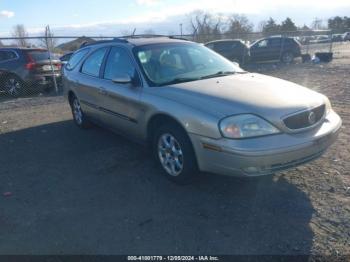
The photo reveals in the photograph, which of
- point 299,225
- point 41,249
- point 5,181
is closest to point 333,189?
point 299,225

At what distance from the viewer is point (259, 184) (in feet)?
13.9

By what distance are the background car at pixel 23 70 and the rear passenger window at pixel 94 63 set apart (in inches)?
248

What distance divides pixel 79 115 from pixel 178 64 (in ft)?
9.32

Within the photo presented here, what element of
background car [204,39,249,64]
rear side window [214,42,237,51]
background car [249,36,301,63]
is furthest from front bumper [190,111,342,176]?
background car [249,36,301,63]

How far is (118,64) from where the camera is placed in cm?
521

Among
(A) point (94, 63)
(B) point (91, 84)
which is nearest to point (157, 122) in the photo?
(B) point (91, 84)

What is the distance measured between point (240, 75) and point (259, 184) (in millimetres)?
1536

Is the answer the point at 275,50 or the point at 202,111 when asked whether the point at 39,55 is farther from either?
the point at 275,50

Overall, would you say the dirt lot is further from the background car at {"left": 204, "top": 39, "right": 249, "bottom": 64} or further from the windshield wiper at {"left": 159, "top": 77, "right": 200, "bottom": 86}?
the background car at {"left": 204, "top": 39, "right": 249, "bottom": 64}

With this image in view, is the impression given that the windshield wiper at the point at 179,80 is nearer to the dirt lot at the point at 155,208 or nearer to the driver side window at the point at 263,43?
the dirt lot at the point at 155,208

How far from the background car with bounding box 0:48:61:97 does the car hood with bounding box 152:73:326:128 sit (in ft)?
28.6

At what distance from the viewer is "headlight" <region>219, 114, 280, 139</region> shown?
3.53 meters

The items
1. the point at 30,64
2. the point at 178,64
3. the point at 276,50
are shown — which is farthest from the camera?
the point at 276,50

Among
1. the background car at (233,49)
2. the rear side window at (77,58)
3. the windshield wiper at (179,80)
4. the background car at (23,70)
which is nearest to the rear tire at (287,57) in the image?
the background car at (233,49)
